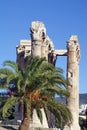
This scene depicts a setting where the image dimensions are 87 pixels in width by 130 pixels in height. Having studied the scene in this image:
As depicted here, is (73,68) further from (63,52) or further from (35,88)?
(35,88)

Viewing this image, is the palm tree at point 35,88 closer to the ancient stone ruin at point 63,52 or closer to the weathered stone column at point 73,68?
the ancient stone ruin at point 63,52

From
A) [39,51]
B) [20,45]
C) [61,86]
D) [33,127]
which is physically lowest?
[33,127]

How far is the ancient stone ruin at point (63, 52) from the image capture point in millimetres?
44750

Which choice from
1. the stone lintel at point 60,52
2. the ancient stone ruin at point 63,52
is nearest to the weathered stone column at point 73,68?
the ancient stone ruin at point 63,52

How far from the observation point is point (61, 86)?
33531 millimetres

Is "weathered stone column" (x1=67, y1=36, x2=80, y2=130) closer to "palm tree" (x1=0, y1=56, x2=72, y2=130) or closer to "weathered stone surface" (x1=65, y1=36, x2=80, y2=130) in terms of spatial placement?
"weathered stone surface" (x1=65, y1=36, x2=80, y2=130)

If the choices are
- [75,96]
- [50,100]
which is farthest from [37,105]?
[75,96]

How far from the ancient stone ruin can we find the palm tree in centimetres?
1164

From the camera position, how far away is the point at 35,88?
3198 centimetres

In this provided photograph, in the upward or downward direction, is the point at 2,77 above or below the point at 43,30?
below

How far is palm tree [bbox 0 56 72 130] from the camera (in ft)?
104

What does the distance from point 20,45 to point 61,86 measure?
86.5ft

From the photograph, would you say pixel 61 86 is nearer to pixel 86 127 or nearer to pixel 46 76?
pixel 46 76

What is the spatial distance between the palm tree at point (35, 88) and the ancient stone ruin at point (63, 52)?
1164cm
